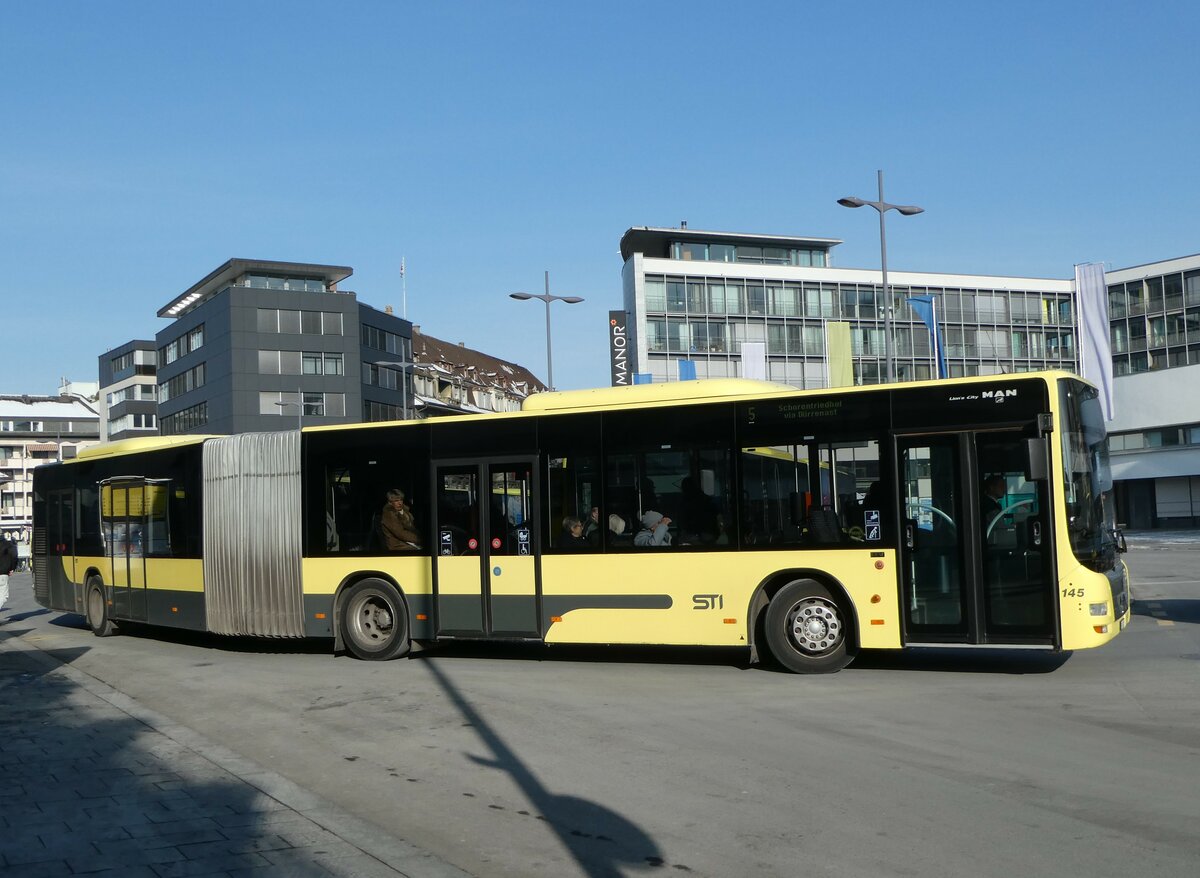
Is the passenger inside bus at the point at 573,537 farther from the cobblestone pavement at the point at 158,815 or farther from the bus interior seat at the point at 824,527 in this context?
the cobblestone pavement at the point at 158,815

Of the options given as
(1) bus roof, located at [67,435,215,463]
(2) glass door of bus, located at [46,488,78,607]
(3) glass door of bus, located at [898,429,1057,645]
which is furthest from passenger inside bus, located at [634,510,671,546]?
(2) glass door of bus, located at [46,488,78,607]

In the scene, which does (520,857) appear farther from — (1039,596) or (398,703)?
(1039,596)

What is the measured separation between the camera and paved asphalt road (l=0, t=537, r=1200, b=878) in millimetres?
6211

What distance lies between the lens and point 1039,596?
458 inches

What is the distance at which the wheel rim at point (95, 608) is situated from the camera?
787 inches

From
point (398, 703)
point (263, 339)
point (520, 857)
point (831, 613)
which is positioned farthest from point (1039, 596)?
point (263, 339)

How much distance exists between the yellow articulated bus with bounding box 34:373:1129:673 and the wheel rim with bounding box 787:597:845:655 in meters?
0.02

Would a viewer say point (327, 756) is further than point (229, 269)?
No

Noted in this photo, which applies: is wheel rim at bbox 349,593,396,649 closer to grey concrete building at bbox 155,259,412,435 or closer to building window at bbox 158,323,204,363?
grey concrete building at bbox 155,259,412,435

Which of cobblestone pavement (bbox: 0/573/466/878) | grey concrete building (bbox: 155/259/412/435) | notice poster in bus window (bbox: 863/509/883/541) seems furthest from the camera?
grey concrete building (bbox: 155/259/412/435)

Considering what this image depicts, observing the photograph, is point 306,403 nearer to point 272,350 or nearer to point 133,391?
point 272,350

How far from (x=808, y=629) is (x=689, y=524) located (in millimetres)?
1703

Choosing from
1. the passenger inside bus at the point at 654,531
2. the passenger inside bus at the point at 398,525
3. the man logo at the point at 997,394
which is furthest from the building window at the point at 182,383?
the man logo at the point at 997,394

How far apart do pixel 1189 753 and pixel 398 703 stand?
22.3 feet
